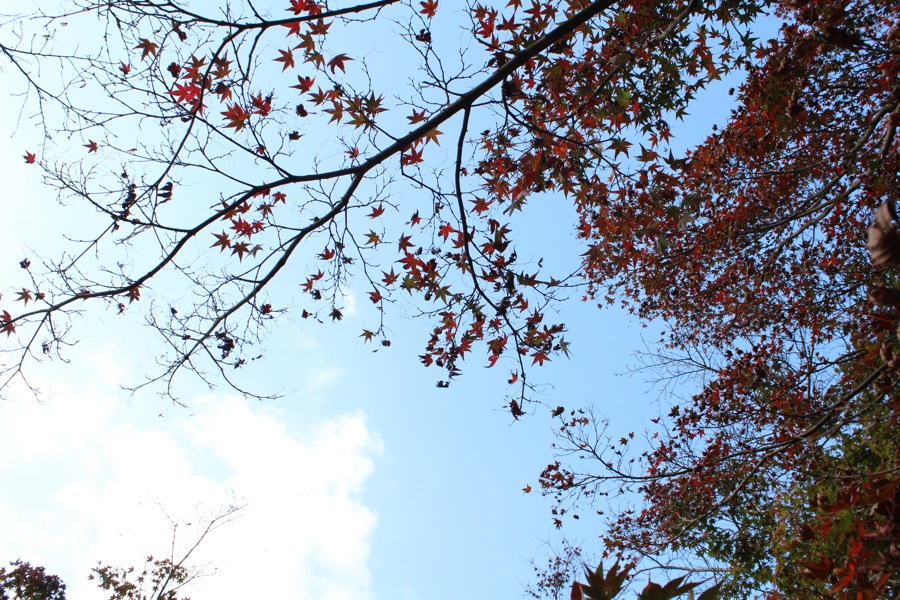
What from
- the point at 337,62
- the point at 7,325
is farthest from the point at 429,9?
the point at 7,325

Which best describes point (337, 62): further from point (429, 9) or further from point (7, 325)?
point (7, 325)

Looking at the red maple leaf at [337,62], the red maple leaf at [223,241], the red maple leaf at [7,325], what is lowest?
the red maple leaf at [7,325]

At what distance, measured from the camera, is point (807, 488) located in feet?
20.3

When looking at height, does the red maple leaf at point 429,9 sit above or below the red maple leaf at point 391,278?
above

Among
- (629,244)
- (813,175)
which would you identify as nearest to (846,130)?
(813,175)

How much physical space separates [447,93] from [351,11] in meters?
0.96

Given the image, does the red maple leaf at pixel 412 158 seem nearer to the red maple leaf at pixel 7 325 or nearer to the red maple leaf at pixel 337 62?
the red maple leaf at pixel 337 62

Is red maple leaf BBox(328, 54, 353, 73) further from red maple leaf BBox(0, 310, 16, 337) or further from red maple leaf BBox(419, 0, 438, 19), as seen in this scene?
red maple leaf BBox(0, 310, 16, 337)

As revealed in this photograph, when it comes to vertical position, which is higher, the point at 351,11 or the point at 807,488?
the point at 351,11

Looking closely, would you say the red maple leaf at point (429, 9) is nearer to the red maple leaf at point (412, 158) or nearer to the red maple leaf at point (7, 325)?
the red maple leaf at point (412, 158)

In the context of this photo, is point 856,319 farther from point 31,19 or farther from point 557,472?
point 31,19

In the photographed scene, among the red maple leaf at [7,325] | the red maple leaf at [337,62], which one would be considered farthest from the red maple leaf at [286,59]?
the red maple leaf at [7,325]

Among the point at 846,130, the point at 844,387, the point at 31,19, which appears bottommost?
the point at 844,387

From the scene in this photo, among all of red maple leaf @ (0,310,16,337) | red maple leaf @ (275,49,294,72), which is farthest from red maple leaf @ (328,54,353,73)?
red maple leaf @ (0,310,16,337)
